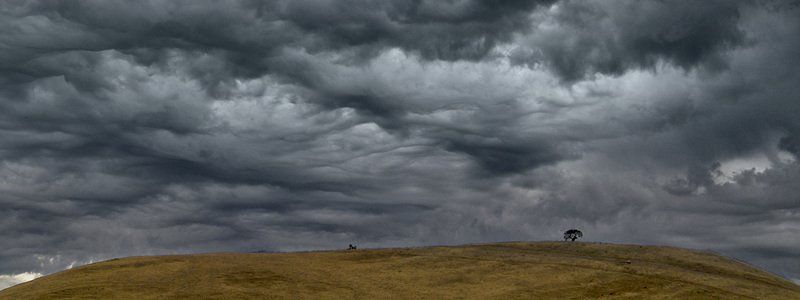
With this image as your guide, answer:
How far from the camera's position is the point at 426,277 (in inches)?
3130

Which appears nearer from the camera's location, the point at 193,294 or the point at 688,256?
the point at 193,294

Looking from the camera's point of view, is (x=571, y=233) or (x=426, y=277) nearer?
(x=426, y=277)

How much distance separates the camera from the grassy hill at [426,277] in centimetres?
7044

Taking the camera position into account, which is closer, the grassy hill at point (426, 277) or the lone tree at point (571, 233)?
the grassy hill at point (426, 277)

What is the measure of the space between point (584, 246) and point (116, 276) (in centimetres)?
6322

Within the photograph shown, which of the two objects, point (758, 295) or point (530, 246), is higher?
point (530, 246)

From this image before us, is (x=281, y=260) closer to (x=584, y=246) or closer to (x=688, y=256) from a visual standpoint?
(x=584, y=246)

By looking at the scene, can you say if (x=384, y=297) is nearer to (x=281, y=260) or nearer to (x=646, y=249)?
(x=281, y=260)

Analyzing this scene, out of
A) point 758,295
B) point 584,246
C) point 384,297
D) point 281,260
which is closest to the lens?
point 758,295

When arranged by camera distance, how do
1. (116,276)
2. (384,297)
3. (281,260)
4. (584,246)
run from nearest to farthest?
1. (384,297)
2. (116,276)
3. (281,260)
4. (584,246)

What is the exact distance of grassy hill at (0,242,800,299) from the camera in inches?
2773

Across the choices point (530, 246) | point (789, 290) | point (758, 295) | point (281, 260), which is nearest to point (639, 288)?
point (758, 295)

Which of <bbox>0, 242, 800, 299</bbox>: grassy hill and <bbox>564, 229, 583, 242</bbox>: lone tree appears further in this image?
<bbox>564, 229, 583, 242</bbox>: lone tree

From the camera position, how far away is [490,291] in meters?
72.4
